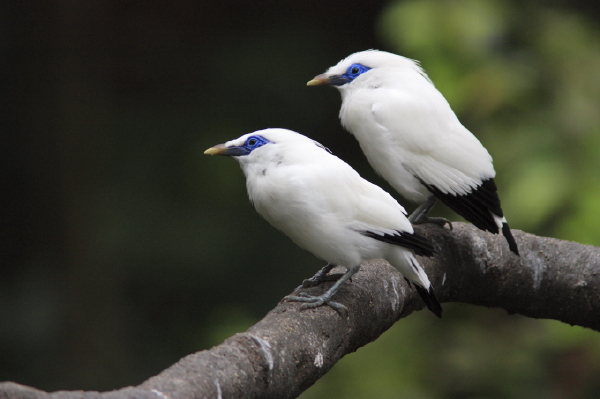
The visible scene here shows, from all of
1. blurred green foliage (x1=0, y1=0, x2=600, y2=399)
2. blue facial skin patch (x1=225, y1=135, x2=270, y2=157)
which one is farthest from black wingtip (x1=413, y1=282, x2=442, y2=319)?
blurred green foliage (x1=0, y1=0, x2=600, y2=399)

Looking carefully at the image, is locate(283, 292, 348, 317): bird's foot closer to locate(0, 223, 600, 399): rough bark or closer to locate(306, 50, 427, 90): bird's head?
locate(0, 223, 600, 399): rough bark

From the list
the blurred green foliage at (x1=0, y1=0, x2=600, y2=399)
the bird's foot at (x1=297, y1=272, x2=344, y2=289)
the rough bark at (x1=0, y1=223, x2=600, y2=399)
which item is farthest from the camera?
the blurred green foliage at (x1=0, y1=0, x2=600, y2=399)

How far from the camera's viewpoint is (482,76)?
12.8ft

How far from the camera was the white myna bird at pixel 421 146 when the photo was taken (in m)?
3.17

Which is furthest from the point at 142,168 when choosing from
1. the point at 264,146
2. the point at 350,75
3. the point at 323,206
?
the point at 323,206

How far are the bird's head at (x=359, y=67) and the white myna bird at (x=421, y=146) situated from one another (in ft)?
0.18

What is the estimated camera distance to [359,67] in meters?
3.42

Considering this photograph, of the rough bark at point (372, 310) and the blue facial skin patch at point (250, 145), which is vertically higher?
the blue facial skin patch at point (250, 145)

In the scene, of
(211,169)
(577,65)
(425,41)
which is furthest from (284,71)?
(577,65)

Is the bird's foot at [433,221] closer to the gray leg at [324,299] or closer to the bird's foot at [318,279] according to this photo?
the bird's foot at [318,279]

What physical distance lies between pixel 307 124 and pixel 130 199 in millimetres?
1479

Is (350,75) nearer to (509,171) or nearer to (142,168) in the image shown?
(509,171)

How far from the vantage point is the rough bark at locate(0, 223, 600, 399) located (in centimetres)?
200

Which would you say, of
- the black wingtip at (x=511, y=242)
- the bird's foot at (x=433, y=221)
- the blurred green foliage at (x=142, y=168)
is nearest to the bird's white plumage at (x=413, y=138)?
the bird's foot at (x=433, y=221)
